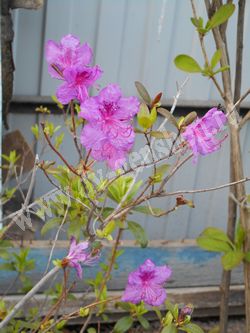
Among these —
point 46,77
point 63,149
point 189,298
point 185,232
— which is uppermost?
point 46,77

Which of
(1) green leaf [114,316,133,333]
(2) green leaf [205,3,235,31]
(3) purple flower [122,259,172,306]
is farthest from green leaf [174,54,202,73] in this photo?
(1) green leaf [114,316,133,333]

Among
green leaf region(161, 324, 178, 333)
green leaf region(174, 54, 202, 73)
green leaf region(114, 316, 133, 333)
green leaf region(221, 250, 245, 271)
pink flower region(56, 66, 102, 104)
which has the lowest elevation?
green leaf region(114, 316, 133, 333)

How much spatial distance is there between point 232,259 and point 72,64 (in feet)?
4.05

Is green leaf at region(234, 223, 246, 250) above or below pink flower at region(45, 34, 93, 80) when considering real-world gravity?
below

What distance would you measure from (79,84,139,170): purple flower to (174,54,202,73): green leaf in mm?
712

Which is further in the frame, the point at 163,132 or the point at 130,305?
the point at 130,305

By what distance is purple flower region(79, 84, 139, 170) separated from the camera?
48.1 inches

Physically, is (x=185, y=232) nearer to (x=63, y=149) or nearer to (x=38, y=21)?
(x=63, y=149)

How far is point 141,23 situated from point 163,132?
64.2 inches

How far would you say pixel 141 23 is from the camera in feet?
9.76

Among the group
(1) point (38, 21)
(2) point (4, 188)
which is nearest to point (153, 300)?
(2) point (4, 188)

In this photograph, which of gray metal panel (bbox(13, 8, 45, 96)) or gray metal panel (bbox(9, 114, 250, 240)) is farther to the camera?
gray metal panel (bbox(9, 114, 250, 240))

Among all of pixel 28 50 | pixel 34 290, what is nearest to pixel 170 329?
pixel 34 290

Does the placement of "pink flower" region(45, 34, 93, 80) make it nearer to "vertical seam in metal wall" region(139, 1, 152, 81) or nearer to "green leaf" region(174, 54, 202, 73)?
"green leaf" region(174, 54, 202, 73)
